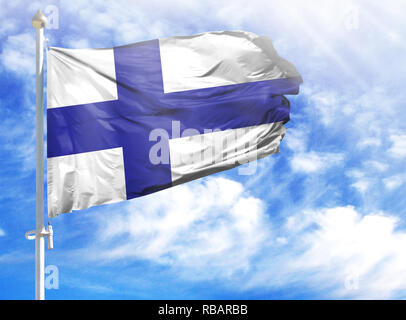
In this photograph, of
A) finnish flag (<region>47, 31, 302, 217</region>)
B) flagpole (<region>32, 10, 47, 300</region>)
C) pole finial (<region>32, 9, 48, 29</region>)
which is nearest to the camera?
flagpole (<region>32, 10, 47, 300</region>)

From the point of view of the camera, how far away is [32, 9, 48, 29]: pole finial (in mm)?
8234

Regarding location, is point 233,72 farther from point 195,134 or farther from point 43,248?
point 43,248

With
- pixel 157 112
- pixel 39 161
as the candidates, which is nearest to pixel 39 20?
pixel 39 161

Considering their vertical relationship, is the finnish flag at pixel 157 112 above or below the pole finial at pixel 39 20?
below

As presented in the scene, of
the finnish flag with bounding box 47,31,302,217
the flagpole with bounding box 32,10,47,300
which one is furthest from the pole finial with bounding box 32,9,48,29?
the finnish flag with bounding box 47,31,302,217

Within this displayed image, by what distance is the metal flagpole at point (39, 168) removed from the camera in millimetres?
7557

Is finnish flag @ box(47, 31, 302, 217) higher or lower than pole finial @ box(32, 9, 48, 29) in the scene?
lower

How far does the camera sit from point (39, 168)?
25.6 ft

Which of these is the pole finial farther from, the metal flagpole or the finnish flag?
the finnish flag

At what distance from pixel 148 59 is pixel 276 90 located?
2.57 meters

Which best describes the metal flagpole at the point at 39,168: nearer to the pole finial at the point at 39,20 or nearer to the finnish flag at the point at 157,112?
the pole finial at the point at 39,20

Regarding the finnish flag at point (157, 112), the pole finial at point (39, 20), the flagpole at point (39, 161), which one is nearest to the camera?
the flagpole at point (39, 161)

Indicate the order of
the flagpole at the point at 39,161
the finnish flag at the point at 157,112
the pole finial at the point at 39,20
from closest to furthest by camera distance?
the flagpole at the point at 39,161 < the pole finial at the point at 39,20 < the finnish flag at the point at 157,112

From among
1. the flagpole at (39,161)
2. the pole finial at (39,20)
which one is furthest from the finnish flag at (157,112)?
the pole finial at (39,20)
